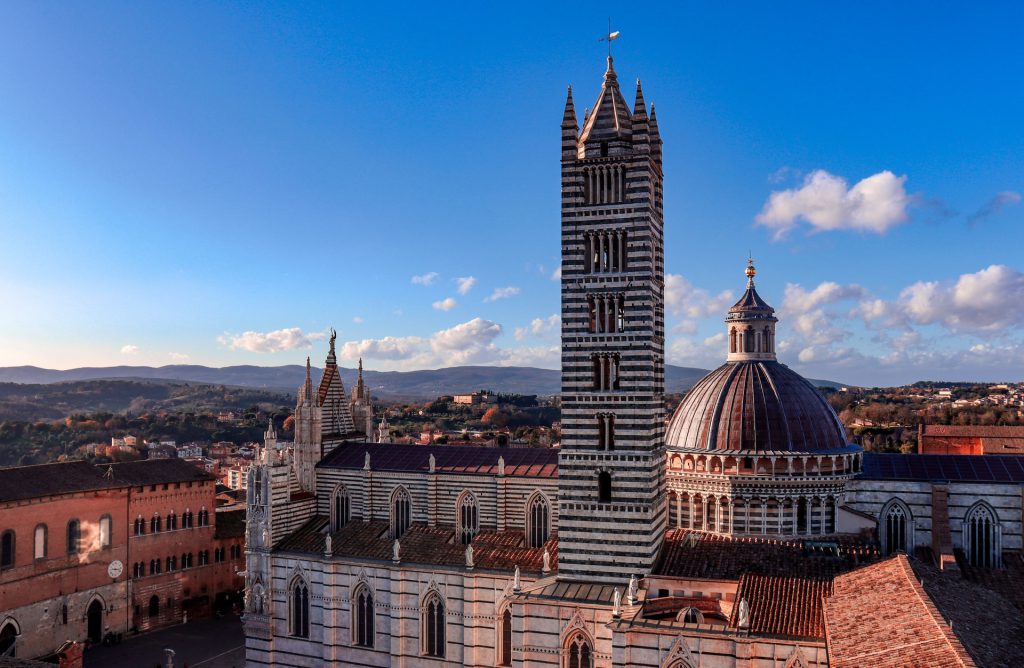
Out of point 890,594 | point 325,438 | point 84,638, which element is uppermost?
point 325,438

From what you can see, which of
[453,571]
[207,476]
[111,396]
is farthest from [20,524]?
[111,396]

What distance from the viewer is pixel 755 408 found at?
105ft

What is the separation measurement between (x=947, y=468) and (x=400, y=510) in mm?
23411

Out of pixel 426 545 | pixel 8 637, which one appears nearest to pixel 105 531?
pixel 8 637

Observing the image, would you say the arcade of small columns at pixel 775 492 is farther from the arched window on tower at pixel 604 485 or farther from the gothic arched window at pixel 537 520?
the gothic arched window at pixel 537 520

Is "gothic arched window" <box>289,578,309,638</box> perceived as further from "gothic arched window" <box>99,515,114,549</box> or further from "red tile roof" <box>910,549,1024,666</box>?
"red tile roof" <box>910,549,1024,666</box>

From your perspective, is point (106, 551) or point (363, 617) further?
point (106, 551)

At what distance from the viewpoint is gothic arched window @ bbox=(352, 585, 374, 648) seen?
3469cm

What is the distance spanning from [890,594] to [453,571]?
56.5 feet

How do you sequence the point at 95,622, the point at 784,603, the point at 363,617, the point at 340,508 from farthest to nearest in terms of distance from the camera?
the point at 95,622 < the point at 340,508 < the point at 363,617 < the point at 784,603

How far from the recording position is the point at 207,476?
48938mm

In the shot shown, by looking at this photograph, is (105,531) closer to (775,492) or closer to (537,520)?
(537,520)

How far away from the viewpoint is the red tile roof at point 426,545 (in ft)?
107

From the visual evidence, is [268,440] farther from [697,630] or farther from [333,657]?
[697,630]
